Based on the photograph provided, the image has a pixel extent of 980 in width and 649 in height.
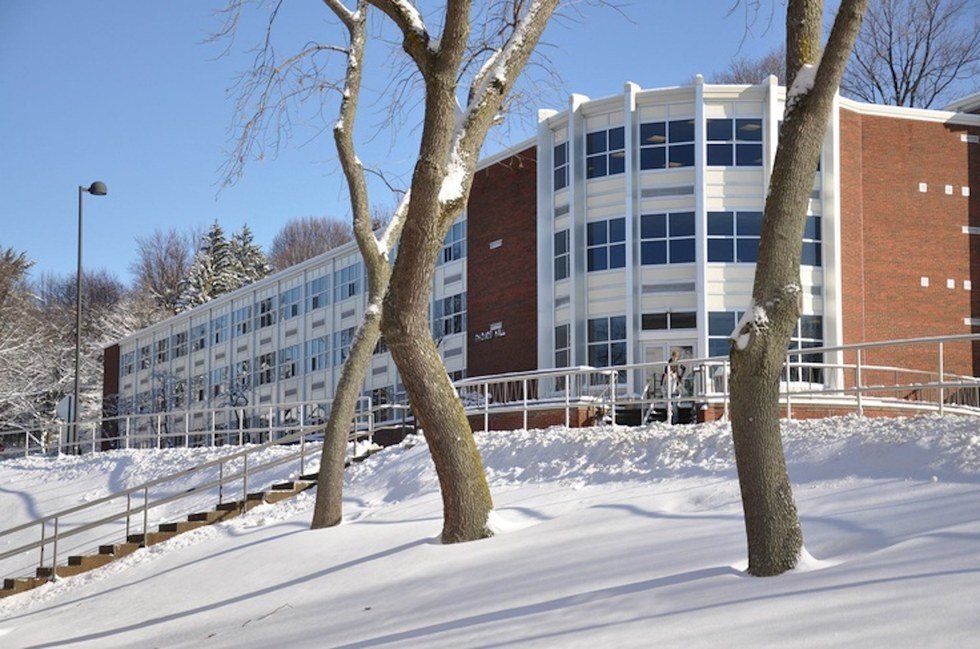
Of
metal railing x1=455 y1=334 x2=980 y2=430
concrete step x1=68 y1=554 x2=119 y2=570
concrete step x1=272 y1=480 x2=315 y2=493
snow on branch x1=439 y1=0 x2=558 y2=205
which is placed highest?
snow on branch x1=439 y1=0 x2=558 y2=205

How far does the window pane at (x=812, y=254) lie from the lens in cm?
3538

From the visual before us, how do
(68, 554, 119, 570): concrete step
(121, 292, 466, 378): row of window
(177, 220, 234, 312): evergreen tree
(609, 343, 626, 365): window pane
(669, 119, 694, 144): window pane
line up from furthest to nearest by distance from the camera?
(177, 220, 234, 312): evergreen tree < (121, 292, 466, 378): row of window < (609, 343, 626, 365): window pane < (669, 119, 694, 144): window pane < (68, 554, 119, 570): concrete step

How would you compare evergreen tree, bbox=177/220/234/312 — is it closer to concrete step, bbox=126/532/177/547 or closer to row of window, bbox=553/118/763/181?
row of window, bbox=553/118/763/181

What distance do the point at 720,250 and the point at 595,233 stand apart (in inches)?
154

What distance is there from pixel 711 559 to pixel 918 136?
101ft

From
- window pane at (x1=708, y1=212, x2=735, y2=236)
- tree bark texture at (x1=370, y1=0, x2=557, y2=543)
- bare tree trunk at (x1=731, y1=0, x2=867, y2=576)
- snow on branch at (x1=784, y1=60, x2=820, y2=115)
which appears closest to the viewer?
bare tree trunk at (x1=731, y1=0, x2=867, y2=576)

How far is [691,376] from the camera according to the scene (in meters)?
29.5

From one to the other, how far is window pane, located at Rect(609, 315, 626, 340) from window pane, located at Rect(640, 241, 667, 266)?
1753 mm

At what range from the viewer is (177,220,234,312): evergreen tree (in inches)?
3406

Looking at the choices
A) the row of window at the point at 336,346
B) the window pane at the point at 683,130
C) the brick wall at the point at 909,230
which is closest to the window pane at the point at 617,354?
the window pane at the point at 683,130

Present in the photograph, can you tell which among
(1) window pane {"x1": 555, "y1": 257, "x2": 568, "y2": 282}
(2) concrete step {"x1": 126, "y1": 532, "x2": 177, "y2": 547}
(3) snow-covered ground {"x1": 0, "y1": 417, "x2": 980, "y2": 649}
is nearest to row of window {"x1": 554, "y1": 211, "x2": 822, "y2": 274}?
(1) window pane {"x1": 555, "y1": 257, "x2": 568, "y2": 282}

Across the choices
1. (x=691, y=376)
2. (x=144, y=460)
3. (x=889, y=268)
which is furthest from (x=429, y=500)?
(x=889, y=268)

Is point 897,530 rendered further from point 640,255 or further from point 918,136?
point 918,136

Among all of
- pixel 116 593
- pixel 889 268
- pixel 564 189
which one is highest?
pixel 564 189
